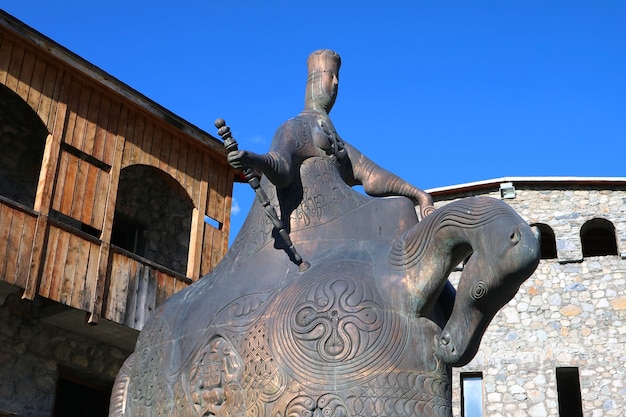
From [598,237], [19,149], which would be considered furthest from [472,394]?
[19,149]

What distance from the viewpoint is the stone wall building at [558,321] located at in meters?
17.6

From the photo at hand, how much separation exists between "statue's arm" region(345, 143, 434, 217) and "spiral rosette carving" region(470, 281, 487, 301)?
1.19 m

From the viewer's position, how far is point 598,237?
20438 mm

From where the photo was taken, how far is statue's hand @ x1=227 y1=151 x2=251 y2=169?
316cm

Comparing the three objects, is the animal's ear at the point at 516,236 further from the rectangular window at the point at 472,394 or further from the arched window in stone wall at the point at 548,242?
the arched window in stone wall at the point at 548,242

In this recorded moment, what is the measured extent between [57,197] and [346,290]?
32.3 feet

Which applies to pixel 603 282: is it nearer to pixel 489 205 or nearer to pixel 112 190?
pixel 112 190

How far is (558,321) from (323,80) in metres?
15.4

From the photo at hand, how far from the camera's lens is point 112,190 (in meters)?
13.0

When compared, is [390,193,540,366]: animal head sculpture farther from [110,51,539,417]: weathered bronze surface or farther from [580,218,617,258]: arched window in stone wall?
[580,218,617,258]: arched window in stone wall

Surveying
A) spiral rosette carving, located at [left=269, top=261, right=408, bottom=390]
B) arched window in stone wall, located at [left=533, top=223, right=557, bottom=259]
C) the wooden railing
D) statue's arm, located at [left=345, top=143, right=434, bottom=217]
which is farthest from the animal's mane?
arched window in stone wall, located at [left=533, top=223, right=557, bottom=259]

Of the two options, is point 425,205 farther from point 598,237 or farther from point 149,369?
point 598,237

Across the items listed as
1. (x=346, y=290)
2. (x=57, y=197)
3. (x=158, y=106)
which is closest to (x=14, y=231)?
(x=57, y=197)

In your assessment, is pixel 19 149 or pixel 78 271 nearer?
pixel 78 271
